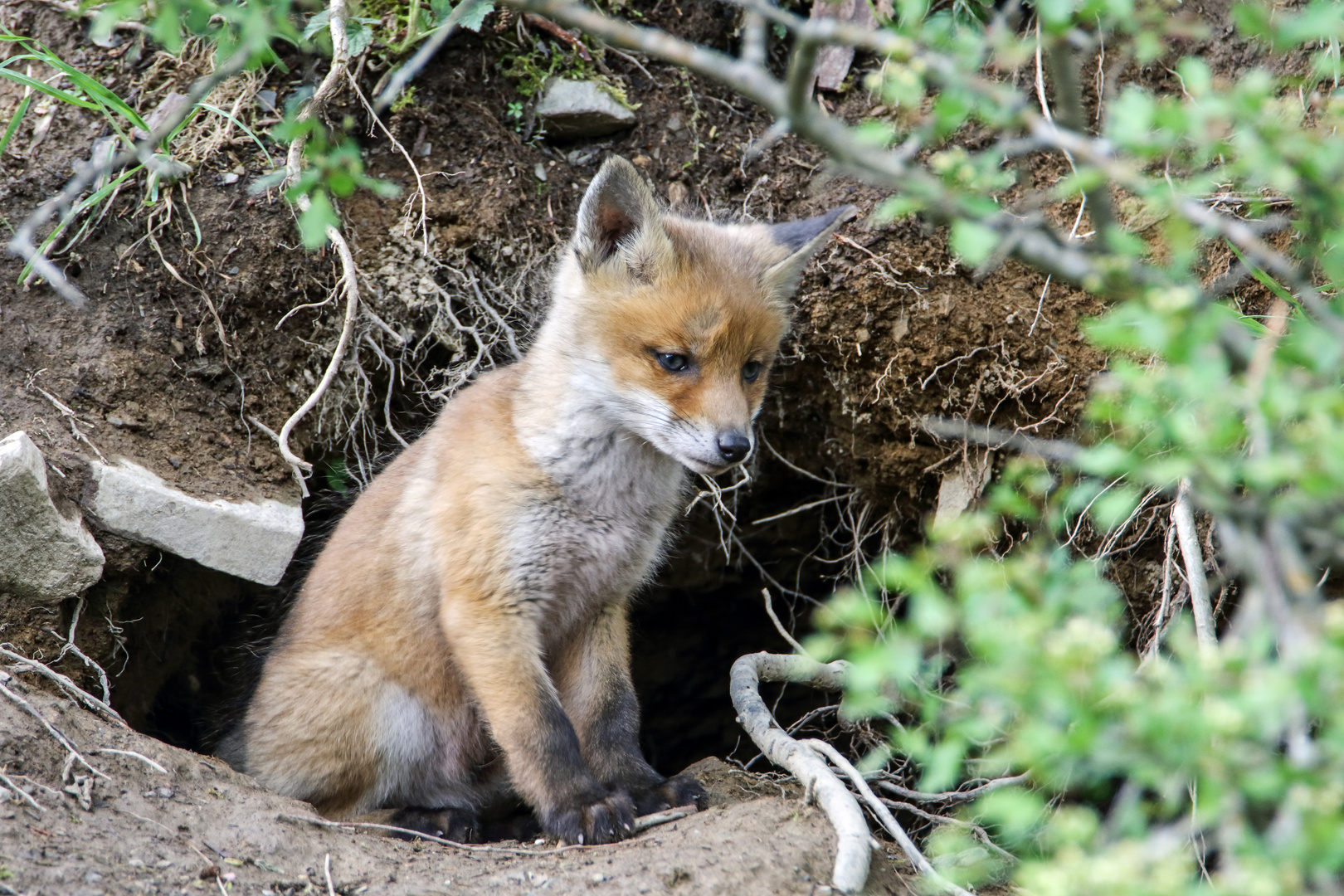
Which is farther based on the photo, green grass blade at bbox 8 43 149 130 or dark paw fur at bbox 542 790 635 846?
green grass blade at bbox 8 43 149 130

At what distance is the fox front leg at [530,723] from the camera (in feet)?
10.2

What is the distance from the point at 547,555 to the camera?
3.37 metres

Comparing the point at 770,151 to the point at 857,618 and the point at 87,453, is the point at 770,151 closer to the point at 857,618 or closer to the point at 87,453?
the point at 87,453

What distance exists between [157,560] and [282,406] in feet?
2.61

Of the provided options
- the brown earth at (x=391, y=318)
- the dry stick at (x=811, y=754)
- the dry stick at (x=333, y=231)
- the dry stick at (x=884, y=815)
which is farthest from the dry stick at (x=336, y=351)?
the dry stick at (x=884, y=815)

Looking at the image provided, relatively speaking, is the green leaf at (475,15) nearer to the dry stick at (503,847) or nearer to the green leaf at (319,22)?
the green leaf at (319,22)

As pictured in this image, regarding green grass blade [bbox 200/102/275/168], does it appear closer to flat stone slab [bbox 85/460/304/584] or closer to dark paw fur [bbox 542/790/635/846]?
flat stone slab [bbox 85/460/304/584]

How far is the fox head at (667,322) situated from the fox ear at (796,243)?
1 cm

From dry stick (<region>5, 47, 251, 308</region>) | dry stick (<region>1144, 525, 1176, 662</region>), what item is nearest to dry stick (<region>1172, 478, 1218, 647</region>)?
dry stick (<region>1144, 525, 1176, 662</region>)

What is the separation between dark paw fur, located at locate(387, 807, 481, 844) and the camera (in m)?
3.43

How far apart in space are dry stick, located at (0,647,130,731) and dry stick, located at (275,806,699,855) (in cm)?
71

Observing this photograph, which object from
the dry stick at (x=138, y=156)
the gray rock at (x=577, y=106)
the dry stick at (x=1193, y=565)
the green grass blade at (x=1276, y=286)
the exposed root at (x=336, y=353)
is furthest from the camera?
the gray rock at (x=577, y=106)

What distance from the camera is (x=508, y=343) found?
14.8 feet

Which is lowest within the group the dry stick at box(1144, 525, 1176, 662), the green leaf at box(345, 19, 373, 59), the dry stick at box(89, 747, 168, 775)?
the dry stick at box(89, 747, 168, 775)
